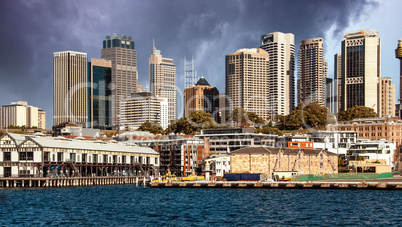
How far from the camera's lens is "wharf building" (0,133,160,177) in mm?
135500

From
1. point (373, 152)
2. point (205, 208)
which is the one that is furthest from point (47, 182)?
point (373, 152)

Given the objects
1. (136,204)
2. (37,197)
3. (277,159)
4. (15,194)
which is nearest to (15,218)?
(136,204)

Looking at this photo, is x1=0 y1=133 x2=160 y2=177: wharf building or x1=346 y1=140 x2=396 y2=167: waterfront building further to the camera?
x1=346 y1=140 x2=396 y2=167: waterfront building

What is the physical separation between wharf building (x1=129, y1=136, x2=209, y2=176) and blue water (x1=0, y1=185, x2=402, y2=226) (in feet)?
219

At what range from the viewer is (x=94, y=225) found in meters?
68.4

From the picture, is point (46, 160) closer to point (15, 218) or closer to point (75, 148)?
point (75, 148)

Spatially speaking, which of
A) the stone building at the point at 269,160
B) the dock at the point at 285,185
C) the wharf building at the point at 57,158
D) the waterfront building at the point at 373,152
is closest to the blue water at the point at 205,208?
the dock at the point at 285,185

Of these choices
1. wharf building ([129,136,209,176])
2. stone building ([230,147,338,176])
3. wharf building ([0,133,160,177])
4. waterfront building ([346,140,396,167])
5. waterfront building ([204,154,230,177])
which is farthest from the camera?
waterfront building ([346,140,396,167])

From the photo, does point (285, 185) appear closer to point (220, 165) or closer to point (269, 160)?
point (269, 160)

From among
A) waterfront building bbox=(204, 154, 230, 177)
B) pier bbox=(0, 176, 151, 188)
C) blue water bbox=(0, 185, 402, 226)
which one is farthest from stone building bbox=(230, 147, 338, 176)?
blue water bbox=(0, 185, 402, 226)

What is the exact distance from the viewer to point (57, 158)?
139 metres

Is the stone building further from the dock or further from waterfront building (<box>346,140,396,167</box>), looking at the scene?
waterfront building (<box>346,140,396,167</box>)

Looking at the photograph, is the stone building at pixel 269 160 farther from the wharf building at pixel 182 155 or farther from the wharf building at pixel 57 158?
the wharf building at pixel 57 158

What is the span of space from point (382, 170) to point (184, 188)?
201 feet
